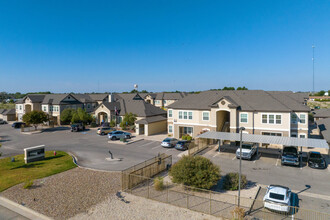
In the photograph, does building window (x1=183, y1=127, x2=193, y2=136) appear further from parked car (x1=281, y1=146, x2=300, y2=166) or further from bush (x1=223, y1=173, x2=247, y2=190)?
bush (x1=223, y1=173, x2=247, y2=190)

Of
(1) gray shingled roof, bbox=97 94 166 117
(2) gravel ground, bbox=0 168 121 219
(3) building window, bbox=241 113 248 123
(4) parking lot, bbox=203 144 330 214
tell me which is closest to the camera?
(2) gravel ground, bbox=0 168 121 219

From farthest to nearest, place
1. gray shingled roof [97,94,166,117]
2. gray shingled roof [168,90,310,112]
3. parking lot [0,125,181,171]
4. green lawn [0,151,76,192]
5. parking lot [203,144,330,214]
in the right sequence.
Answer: gray shingled roof [97,94,166,117] < gray shingled roof [168,90,310,112] < parking lot [0,125,181,171] < green lawn [0,151,76,192] < parking lot [203,144,330,214]

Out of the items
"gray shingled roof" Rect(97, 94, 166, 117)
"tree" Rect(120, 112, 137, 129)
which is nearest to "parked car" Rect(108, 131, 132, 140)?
"tree" Rect(120, 112, 137, 129)

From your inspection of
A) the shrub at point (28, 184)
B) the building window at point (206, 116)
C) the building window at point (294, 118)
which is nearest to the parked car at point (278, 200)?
the shrub at point (28, 184)

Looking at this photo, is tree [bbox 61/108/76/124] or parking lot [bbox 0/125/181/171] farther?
tree [bbox 61/108/76/124]

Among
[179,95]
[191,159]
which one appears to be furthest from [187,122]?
[179,95]

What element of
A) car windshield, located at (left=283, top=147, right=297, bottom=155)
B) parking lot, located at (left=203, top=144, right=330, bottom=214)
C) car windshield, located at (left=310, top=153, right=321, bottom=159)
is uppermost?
car windshield, located at (left=283, top=147, right=297, bottom=155)

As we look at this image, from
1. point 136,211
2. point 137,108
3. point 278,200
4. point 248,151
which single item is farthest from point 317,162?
point 137,108

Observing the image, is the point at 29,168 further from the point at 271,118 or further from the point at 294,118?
the point at 294,118

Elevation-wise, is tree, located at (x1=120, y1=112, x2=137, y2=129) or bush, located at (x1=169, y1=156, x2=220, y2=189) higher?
tree, located at (x1=120, y1=112, x2=137, y2=129)
